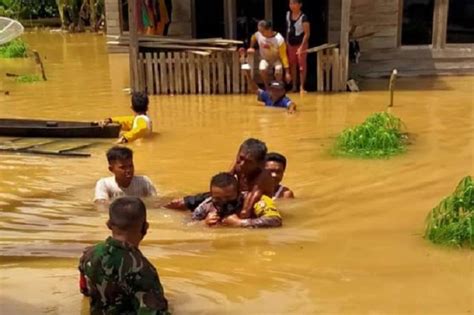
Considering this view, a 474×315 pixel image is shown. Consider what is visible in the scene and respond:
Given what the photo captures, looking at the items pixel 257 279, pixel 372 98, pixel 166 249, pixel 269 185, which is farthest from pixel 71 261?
pixel 372 98

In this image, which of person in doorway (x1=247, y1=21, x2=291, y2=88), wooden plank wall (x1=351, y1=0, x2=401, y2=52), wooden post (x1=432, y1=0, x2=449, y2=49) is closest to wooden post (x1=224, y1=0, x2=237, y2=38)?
person in doorway (x1=247, y1=21, x2=291, y2=88)

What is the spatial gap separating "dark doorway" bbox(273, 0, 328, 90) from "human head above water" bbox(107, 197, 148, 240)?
1166 centimetres

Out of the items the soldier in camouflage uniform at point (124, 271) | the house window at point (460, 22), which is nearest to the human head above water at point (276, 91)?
the house window at point (460, 22)

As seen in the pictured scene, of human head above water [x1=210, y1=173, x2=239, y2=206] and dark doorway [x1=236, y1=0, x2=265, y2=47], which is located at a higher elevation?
dark doorway [x1=236, y1=0, x2=265, y2=47]

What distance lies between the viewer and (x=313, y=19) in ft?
52.0

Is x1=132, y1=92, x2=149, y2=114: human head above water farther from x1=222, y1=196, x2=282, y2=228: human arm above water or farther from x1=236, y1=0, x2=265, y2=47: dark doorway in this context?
x1=236, y1=0, x2=265, y2=47: dark doorway

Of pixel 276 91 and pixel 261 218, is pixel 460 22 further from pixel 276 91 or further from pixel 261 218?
pixel 261 218

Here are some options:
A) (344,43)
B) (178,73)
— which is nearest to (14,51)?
(178,73)

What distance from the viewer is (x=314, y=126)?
34.1 ft

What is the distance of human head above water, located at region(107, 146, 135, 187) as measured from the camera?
19.5ft

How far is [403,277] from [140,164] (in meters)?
4.25

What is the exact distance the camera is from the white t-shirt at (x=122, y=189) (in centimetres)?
625

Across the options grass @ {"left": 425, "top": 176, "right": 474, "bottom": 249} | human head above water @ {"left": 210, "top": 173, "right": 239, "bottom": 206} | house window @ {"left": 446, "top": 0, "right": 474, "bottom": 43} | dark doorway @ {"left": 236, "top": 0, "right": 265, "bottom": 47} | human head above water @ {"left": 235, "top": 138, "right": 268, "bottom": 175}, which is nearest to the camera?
grass @ {"left": 425, "top": 176, "right": 474, "bottom": 249}

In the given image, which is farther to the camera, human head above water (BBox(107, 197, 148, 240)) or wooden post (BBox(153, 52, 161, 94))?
wooden post (BBox(153, 52, 161, 94))
